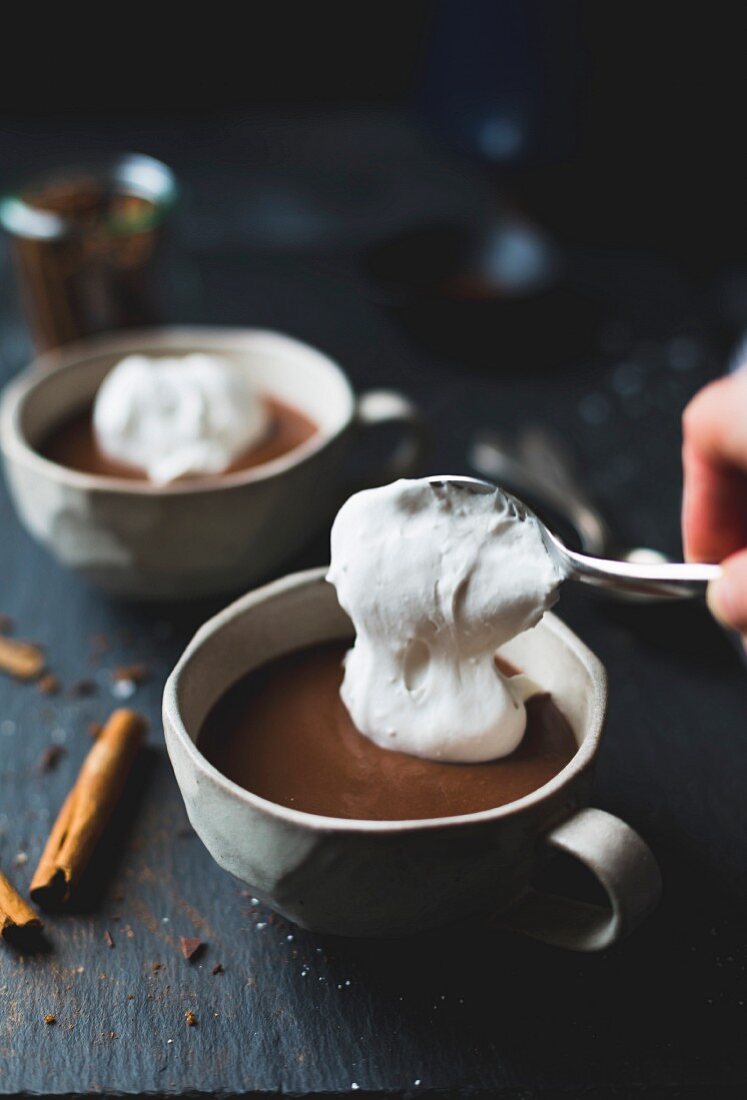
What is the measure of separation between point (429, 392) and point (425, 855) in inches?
42.1

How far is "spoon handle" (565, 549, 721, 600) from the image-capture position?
0.94 m

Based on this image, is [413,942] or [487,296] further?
[487,296]

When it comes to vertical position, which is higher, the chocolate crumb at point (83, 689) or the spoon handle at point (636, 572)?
the spoon handle at point (636, 572)

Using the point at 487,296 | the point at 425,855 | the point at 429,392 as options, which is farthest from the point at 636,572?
the point at 487,296

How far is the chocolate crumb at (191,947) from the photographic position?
1.00m

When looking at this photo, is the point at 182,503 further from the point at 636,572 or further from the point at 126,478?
the point at 636,572

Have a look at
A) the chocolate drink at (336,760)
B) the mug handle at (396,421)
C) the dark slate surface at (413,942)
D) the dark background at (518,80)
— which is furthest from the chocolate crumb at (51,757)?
the dark background at (518,80)

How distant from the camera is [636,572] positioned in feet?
3.12

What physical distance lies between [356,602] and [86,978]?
37 centimetres

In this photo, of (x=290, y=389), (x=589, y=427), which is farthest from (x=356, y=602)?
(x=589, y=427)

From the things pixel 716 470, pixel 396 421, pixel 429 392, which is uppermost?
pixel 716 470

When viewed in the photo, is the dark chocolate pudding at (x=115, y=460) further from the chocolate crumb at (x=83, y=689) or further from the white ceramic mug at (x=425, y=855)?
the white ceramic mug at (x=425, y=855)

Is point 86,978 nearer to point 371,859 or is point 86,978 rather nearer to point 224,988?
point 224,988

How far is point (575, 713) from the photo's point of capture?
1011 millimetres
